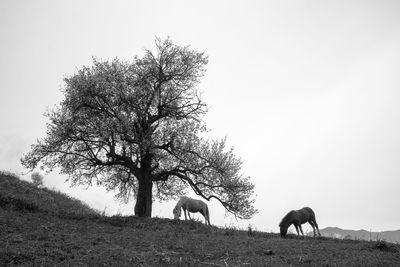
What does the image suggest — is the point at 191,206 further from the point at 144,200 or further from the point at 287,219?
the point at 287,219

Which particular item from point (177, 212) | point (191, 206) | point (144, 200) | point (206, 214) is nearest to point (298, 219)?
point (206, 214)

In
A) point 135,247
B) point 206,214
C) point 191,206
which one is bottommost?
point 135,247

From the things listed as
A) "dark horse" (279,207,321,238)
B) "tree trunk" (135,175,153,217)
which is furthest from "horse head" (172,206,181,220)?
"dark horse" (279,207,321,238)

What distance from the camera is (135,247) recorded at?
15289 millimetres

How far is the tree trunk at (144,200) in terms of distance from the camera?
2766 cm

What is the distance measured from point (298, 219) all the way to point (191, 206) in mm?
8601

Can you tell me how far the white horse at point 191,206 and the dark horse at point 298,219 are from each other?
271 inches

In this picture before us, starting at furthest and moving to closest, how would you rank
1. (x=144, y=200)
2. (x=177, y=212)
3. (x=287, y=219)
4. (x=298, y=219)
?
(x=144, y=200) → (x=177, y=212) → (x=298, y=219) → (x=287, y=219)

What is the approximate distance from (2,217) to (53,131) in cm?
982

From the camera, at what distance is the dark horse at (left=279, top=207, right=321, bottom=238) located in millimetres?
25016

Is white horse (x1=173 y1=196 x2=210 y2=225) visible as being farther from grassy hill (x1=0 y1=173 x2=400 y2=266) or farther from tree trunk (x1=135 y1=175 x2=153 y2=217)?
grassy hill (x1=0 y1=173 x2=400 y2=266)

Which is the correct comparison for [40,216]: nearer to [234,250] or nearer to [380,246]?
[234,250]

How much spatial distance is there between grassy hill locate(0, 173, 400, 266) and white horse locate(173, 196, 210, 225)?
4169 mm

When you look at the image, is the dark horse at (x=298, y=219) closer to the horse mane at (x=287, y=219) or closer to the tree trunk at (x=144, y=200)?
the horse mane at (x=287, y=219)
